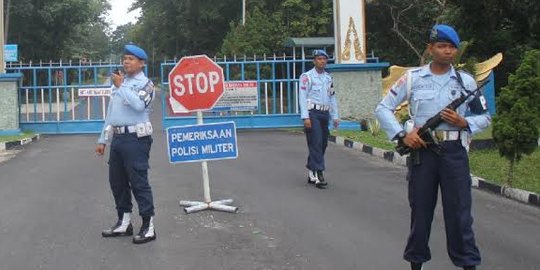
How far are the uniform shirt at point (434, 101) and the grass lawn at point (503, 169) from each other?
4331 millimetres

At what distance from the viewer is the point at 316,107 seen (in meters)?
9.32

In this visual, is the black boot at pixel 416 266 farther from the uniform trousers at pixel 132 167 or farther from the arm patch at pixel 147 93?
the arm patch at pixel 147 93

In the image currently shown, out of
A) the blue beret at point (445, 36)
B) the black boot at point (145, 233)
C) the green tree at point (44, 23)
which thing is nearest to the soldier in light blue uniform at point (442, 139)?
the blue beret at point (445, 36)

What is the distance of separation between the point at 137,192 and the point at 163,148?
27.5 feet

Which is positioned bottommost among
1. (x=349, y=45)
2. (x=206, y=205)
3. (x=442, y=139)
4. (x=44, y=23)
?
(x=206, y=205)

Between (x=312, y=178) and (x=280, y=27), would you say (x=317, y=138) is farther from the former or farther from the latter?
(x=280, y=27)

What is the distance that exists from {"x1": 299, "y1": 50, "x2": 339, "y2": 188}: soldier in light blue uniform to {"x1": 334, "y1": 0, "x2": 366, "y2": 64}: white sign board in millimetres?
8834

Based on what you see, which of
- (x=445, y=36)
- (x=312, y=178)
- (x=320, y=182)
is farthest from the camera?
(x=312, y=178)

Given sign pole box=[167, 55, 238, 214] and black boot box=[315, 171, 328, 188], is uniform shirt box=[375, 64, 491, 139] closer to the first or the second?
sign pole box=[167, 55, 238, 214]

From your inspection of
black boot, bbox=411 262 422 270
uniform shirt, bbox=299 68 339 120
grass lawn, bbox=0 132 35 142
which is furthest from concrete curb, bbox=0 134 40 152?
black boot, bbox=411 262 422 270

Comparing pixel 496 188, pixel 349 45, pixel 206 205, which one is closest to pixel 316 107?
pixel 206 205

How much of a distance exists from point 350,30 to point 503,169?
27.8 ft

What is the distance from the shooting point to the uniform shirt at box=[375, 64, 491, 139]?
456cm

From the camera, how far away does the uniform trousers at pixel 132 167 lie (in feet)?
20.2
